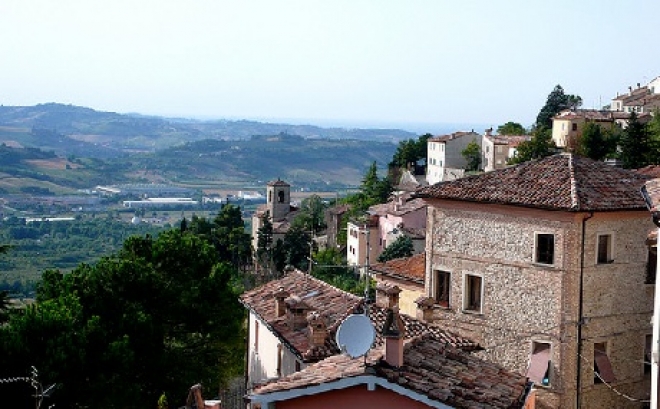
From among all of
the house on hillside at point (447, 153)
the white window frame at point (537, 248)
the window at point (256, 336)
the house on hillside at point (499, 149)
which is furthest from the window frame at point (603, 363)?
the house on hillside at point (447, 153)

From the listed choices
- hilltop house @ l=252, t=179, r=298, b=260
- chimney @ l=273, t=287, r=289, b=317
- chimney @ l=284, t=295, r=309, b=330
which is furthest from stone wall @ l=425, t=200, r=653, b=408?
hilltop house @ l=252, t=179, r=298, b=260

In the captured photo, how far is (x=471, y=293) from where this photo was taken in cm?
2452

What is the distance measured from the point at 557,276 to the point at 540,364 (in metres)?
2.22

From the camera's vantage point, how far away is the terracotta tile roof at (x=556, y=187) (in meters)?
22.6

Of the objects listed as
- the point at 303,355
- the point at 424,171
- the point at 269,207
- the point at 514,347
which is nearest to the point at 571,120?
the point at 424,171

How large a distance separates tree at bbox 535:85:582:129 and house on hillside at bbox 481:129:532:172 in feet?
42.6

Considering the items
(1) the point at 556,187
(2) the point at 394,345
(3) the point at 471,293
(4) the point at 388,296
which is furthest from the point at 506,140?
(2) the point at 394,345

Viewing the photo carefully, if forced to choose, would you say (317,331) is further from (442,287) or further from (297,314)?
(442,287)

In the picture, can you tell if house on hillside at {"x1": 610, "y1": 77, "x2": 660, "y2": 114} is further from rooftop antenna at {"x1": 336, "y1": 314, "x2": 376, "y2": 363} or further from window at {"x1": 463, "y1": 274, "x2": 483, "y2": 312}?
rooftop antenna at {"x1": 336, "y1": 314, "x2": 376, "y2": 363}

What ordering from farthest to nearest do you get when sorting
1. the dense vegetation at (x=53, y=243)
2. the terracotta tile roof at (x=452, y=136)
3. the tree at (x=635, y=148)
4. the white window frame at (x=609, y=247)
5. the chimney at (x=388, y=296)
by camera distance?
the dense vegetation at (x=53, y=243) < the terracotta tile roof at (x=452, y=136) < the tree at (x=635, y=148) < the white window frame at (x=609, y=247) < the chimney at (x=388, y=296)

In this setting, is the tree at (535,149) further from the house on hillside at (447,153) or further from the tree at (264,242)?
the tree at (264,242)

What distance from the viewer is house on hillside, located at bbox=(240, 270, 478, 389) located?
18812 mm

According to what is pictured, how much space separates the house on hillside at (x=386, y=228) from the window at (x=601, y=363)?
4168 centimetres

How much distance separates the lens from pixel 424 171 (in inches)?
4156
